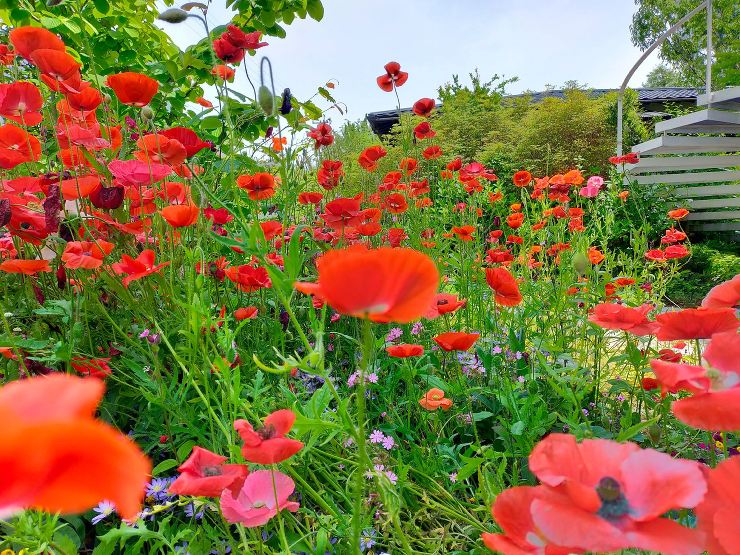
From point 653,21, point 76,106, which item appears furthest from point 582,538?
point 653,21

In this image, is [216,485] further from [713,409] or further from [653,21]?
[653,21]

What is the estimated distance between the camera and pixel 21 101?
126 centimetres

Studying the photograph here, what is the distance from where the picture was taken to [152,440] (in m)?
1.18

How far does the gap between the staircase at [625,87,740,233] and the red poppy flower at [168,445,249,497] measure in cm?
715

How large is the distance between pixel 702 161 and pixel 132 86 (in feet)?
28.9

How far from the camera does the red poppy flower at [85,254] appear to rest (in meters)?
1.02

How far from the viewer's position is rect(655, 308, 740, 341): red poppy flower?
58 centimetres

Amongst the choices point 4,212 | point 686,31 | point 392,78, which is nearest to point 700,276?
point 392,78

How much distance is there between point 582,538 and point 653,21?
90.4ft

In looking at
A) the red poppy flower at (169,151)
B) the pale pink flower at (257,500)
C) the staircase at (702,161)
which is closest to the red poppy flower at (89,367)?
the red poppy flower at (169,151)

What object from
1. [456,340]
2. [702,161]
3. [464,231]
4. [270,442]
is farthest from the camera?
[702,161]

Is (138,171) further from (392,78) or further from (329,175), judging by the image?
(392,78)

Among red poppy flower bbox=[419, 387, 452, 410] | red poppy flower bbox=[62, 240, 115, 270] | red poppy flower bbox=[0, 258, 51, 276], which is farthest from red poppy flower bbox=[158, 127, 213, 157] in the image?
red poppy flower bbox=[419, 387, 452, 410]

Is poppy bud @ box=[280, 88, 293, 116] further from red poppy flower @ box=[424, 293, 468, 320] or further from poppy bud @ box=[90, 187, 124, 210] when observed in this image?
red poppy flower @ box=[424, 293, 468, 320]
